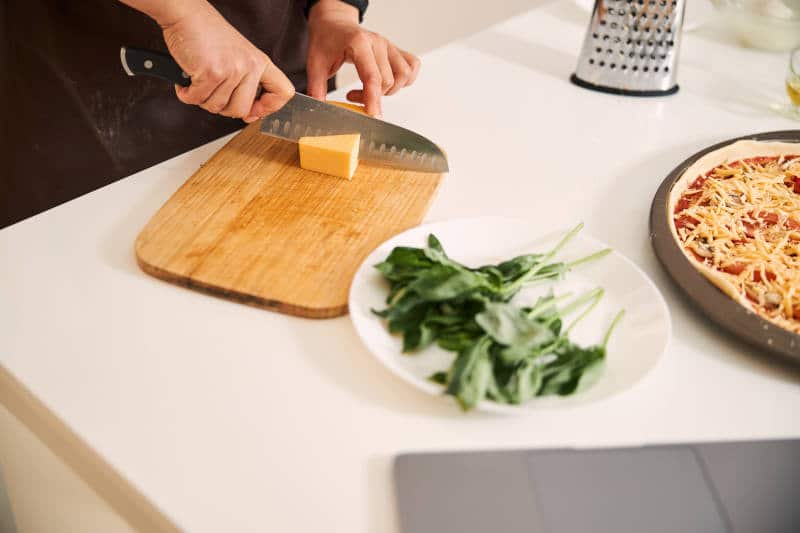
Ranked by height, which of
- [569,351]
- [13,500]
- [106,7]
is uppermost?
[106,7]

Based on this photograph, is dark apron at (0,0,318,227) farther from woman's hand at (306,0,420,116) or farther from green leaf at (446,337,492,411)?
green leaf at (446,337,492,411)

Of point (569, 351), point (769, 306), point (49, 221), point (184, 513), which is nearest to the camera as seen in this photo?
point (184, 513)

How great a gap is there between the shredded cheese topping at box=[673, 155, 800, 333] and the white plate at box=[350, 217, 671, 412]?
0.14 m

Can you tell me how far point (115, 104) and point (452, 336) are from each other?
0.99 m

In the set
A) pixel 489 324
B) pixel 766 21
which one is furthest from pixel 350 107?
pixel 766 21

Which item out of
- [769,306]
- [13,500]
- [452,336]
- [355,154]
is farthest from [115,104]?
[769,306]

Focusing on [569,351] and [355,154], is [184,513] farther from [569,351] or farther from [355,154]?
[355,154]

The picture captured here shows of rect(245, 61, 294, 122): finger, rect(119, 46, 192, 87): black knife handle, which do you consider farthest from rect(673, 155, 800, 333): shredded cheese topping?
rect(119, 46, 192, 87): black knife handle

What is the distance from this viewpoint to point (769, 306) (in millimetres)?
865

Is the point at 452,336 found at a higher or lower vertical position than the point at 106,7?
lower

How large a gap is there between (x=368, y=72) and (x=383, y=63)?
0.06 m

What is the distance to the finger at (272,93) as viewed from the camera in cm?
105

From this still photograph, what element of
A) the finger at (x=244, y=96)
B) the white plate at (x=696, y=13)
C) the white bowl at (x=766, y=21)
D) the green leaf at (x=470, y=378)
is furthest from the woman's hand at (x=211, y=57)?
the white bowl at (x=766, y=21)

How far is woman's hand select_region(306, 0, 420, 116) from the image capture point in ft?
4.12
